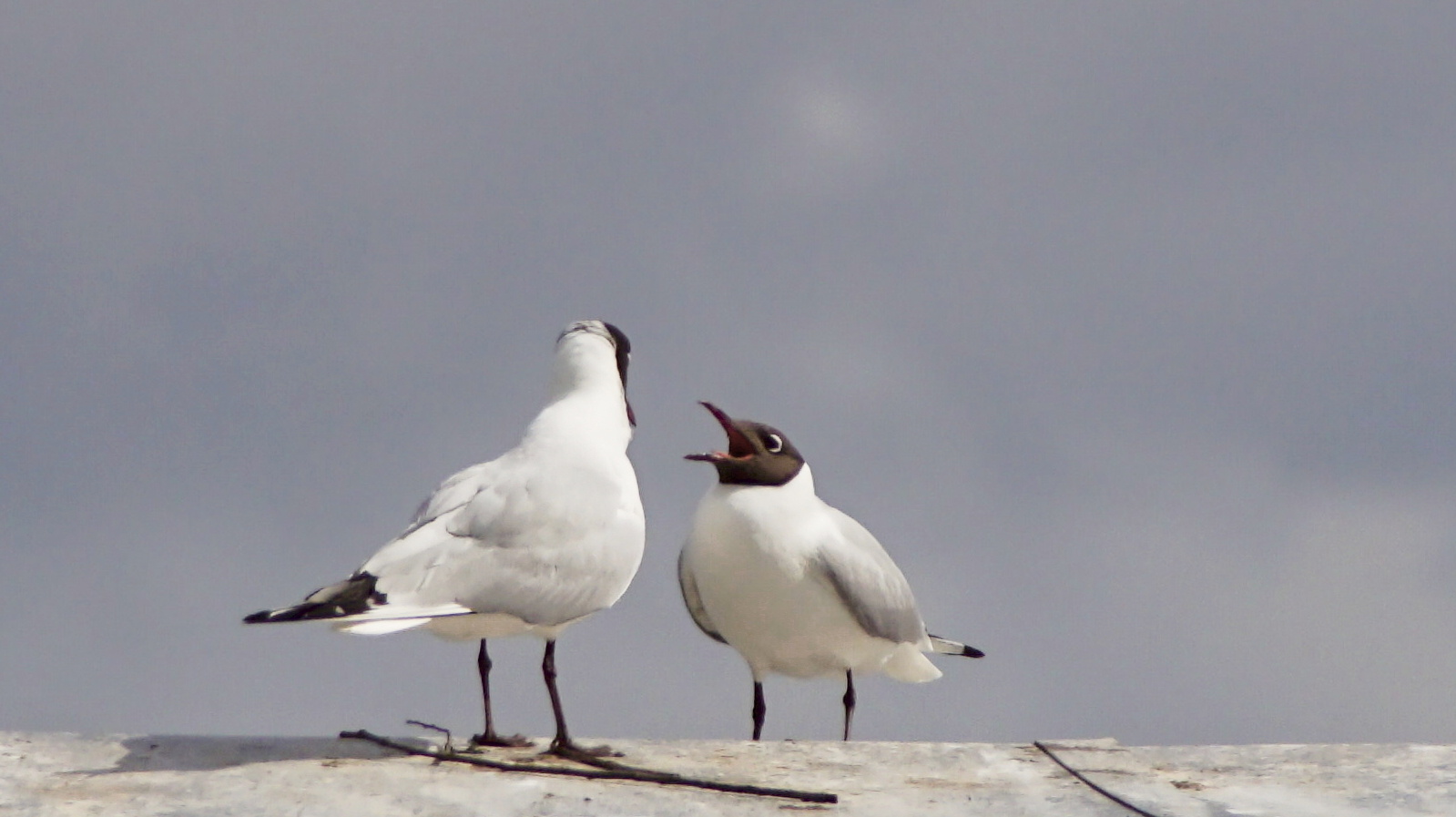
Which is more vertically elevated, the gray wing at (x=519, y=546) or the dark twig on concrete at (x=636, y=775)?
the gray wing at (x=519, y=546)

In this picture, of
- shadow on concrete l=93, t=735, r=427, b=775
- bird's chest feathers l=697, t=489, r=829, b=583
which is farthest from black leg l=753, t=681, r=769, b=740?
shadow on concrete l=93, t=735, r=427, b=775

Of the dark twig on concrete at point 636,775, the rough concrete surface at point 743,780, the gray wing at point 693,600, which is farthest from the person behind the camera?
the gray wing at point 693,600

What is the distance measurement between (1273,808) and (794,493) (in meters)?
4.32

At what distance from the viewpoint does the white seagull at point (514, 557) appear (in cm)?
655

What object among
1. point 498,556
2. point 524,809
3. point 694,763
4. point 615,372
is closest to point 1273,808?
point 694,763

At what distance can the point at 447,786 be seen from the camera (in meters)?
5.76

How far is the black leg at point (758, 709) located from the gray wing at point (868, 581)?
0.86 m

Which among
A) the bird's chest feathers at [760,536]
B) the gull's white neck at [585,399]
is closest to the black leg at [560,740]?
the gull's white neck at [585,399]

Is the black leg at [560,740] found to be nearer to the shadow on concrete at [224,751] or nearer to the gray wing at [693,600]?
the shadow on concrete at [224,751]

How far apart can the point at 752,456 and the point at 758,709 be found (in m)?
1.60

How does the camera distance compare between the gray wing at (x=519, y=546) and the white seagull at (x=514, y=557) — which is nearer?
the white seagull at (x=514, y=557)

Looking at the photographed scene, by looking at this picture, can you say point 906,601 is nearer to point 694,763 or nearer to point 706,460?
point 706,460

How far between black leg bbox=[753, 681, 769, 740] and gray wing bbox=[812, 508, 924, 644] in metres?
0.86

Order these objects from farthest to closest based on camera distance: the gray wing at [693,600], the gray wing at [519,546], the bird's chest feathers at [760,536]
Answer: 1. the gray wing at [693,600]
2. the bird's chest feathers at [760,536]
3. the gray wing at [519,546]
